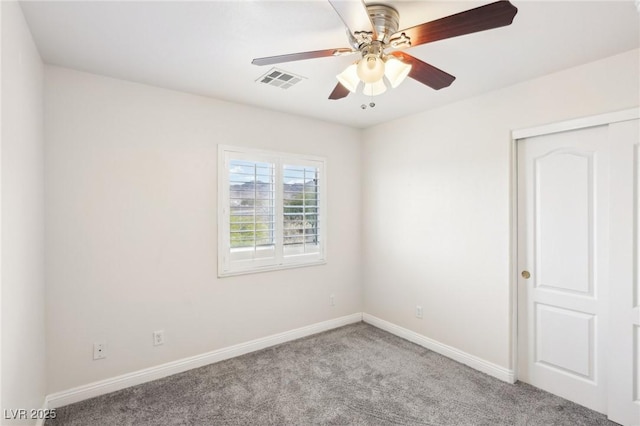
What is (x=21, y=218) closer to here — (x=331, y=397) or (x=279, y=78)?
(x=279, y=78)

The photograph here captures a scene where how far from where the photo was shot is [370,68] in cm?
170

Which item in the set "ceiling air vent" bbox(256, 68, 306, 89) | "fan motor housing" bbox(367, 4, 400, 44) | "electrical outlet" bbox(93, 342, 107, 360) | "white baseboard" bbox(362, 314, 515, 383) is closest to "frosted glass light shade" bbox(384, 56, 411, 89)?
"fan motor housing" bbox(367, 4, 400, 44)

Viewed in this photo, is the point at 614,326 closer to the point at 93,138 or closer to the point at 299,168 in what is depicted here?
the point at 299,168

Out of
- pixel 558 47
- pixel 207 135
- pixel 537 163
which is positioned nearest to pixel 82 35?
pixel 207 135

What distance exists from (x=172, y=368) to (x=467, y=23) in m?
3.27

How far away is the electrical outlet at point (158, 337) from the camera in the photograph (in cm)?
277

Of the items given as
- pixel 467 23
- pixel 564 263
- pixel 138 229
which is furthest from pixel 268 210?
pixel 564 263

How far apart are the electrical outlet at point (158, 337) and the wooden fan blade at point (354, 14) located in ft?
9.07

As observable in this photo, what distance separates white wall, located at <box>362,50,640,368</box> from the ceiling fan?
1.18m

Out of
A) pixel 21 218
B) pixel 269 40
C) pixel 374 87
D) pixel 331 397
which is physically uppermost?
pixel 269 40

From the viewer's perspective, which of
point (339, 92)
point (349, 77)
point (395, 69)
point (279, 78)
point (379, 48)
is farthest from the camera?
point (279, 78)

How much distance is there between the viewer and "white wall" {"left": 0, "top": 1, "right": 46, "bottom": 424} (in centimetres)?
148

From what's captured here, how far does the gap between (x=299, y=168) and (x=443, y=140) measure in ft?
5.12

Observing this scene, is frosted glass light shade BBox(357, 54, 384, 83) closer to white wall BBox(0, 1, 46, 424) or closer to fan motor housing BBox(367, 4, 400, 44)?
fan motor housing BBox(367, 4, 400, 44)
